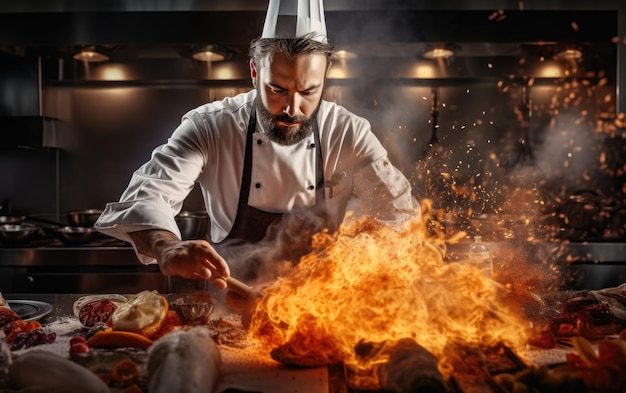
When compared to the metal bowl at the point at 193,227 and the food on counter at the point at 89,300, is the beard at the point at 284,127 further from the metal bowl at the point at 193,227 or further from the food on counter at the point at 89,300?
the metal bowl at the point at 193,227

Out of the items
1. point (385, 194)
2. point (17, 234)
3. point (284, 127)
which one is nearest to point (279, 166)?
point (284, 127)

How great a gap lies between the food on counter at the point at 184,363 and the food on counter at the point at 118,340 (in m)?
0.29

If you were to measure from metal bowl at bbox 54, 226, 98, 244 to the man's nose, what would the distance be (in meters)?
2.51

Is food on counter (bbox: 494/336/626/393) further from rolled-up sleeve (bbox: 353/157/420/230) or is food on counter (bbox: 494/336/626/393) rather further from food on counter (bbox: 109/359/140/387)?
rolled-up sleeve (bbox: 353/157/420/230)

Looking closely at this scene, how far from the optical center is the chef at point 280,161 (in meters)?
3.00

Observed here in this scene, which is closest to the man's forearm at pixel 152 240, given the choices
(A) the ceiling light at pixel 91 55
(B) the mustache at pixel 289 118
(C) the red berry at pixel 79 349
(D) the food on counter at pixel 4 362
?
(C) the red berry at pixel 79 349

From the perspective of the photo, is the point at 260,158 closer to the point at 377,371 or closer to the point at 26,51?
the point at 377,371

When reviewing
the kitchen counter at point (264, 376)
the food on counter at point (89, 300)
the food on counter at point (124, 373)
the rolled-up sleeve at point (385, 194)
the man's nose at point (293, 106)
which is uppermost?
the man's nose at point (293, 106)

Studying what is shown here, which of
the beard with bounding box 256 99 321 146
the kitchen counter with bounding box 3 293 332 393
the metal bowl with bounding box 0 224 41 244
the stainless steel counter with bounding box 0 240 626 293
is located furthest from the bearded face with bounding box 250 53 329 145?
the metal bowl with bounding box 0 224 41 244

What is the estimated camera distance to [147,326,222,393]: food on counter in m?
1.67

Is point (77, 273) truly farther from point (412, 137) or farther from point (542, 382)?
point (542, 382)

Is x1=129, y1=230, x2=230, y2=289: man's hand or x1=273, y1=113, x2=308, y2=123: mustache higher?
x1=273, y1=113, x2=308, y2=123: mustache

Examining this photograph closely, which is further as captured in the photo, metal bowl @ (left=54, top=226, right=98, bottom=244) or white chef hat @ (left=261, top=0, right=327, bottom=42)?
metal bowl @ (left=54, top=226, right=98, bottom=244)

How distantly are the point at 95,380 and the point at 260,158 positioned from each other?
1.91 metres
